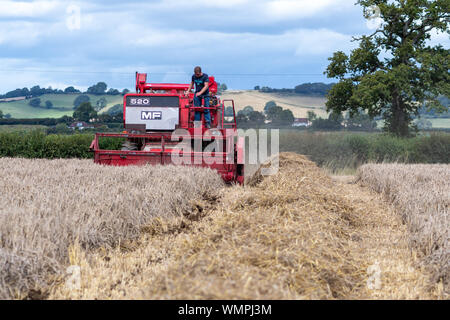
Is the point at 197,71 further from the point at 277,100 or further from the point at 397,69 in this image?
the point at 277,100

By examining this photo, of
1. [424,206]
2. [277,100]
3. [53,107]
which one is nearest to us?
[424,206]

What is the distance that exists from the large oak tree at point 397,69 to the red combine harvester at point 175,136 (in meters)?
14.6

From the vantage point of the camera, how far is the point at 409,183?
10.5 meters

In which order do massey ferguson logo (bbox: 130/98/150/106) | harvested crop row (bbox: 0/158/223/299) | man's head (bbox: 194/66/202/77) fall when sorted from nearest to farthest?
1. harvested crop row (bbox: 0/158/223/299)
2. man's head (bbox: 194/66/202/77)
3. massey ferguson logo (bbox: 130/98/150/106)

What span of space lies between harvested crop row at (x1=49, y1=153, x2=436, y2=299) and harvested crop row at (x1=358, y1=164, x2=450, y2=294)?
0.22 metres

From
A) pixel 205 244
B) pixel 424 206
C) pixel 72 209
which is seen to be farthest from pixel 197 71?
pixel 205 244

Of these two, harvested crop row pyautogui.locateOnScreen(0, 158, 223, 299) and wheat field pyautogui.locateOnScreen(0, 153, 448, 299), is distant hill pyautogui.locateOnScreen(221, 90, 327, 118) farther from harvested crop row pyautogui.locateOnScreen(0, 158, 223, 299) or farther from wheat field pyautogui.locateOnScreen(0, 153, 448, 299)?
wheat field pyautogui.locateOnScreen(0, 153, 448, 299)

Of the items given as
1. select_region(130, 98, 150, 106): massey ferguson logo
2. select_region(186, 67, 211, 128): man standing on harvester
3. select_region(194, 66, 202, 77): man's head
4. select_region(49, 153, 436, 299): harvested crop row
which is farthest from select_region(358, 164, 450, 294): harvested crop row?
select_region(130, 98, 150, 106): massey ferguson logo

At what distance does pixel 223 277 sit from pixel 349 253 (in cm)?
213

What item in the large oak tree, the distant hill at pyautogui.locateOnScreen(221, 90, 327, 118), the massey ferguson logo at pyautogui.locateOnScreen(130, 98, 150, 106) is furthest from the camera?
the distant hill at pyautogui.locateOnScreen(221, 90, 327, 118)

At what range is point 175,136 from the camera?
40.7 feet

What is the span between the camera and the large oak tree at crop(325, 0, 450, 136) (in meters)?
25.2

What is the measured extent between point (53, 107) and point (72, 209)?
74.4 metres
